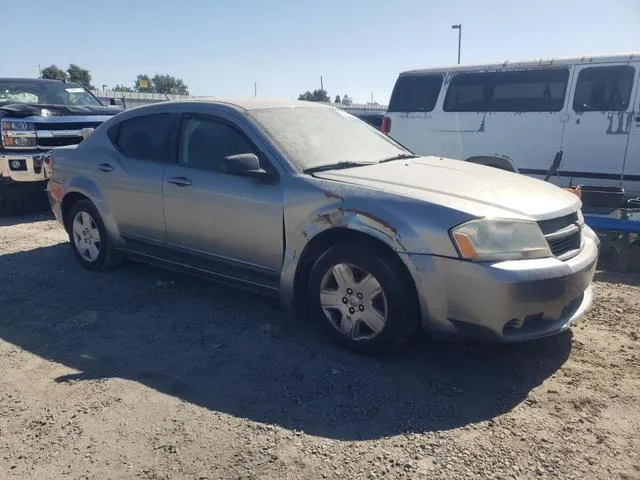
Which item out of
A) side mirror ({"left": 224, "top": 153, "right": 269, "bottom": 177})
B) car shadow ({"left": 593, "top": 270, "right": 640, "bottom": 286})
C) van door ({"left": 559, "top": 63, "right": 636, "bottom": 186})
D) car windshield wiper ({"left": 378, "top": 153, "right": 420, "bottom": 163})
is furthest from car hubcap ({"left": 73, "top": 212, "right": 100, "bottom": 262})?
van door ({"left": 559, "top": 63, "right": 636, "bottom": 186})

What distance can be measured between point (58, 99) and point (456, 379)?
368 inches

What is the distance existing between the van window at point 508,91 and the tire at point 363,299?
5.07m

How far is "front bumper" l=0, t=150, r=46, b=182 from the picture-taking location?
822cm

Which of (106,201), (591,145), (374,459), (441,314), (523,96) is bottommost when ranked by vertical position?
(374,459)

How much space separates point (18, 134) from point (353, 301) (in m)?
7.04

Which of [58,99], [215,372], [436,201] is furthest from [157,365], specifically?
[58,99]

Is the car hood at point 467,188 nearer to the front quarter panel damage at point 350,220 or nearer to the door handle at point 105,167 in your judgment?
the front quarter panel damage at point 350,220

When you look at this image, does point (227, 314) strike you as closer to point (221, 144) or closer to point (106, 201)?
point (221, 144)

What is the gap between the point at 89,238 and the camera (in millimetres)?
5520

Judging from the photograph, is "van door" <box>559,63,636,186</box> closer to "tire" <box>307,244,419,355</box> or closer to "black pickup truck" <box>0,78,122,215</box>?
"tire" <box>307,244,419,355</box>

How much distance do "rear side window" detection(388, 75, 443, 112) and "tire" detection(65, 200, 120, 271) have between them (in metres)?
5.05

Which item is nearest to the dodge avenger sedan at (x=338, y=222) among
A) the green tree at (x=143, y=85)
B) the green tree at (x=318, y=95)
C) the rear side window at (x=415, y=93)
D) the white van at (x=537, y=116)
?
the white van at (x=537, y=116)

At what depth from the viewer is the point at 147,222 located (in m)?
4.86

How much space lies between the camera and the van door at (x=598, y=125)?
22.8ft
